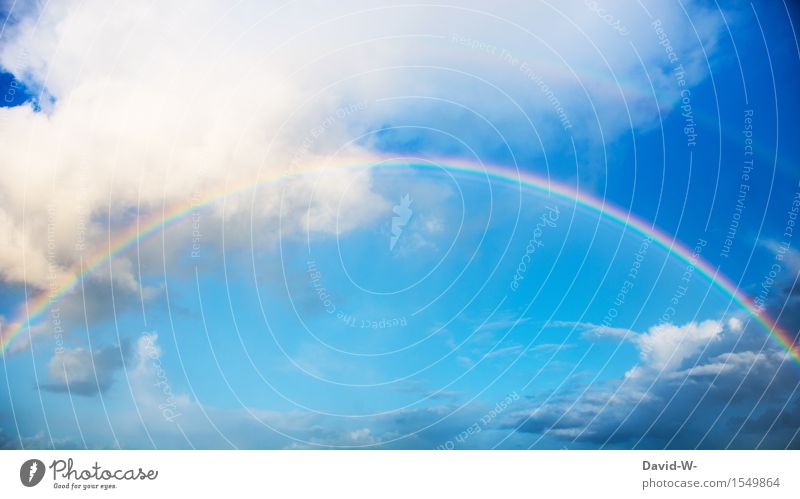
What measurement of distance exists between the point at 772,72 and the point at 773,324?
4.38 meters

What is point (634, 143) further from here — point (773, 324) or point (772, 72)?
point (773, 324)

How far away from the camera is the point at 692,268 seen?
1095cm

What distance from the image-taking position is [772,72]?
10859 mm

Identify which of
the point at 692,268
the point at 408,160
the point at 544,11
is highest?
the point at 544,11
